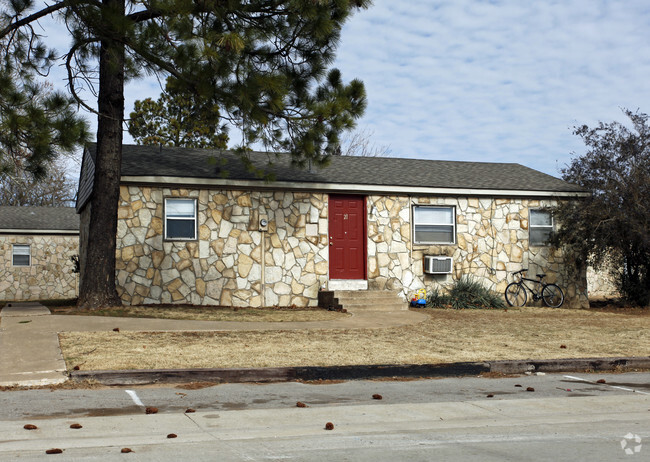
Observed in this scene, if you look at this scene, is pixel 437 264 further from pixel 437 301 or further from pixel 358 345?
pixel 358 345

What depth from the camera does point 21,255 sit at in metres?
29.5

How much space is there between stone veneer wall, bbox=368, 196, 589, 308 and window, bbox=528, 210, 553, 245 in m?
0.20

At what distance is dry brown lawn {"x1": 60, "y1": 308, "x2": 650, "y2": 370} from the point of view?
30.7ft

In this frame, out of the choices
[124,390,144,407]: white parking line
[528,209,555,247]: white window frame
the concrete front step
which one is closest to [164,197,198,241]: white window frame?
the concrete front step

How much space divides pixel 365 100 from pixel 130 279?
734cm

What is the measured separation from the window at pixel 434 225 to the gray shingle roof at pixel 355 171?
0.77m

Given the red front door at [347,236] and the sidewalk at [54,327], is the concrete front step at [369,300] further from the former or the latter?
the red front door at [347,236]

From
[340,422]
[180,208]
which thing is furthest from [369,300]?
[340,422]

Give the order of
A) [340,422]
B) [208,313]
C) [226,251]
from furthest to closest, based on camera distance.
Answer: [226,251]
[208,313]
[340,422]

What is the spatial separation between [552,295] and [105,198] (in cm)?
1275

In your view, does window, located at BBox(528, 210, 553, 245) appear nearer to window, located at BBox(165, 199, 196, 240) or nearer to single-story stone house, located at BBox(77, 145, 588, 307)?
single-story stone house, located at BBox(77, 145, 588, 307)

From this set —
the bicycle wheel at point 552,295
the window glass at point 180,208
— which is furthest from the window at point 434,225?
the window glass at point 180,208

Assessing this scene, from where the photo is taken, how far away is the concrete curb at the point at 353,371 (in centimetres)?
834

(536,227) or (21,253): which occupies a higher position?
(536,227)
